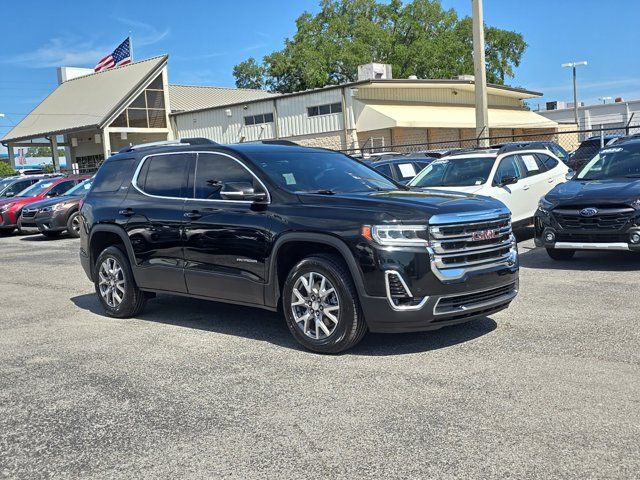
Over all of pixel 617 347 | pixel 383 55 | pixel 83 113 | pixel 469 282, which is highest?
pixel 383 55

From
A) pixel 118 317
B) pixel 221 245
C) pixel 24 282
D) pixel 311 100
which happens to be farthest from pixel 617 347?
pixel 311 100

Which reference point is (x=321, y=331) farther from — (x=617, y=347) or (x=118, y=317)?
(x=118, y=317)

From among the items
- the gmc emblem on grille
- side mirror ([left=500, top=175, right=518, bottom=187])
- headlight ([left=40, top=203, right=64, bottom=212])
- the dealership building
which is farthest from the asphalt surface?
the dealership building

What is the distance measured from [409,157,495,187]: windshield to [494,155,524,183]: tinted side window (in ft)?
0.54

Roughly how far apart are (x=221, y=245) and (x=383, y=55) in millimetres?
57405

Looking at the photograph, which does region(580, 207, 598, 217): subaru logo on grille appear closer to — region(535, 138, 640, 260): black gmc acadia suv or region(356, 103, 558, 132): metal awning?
region(535, 138, 640, 260): black gmc acadia suv

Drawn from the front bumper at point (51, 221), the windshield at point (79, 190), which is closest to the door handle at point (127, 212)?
the front bumper at point (51, 221)

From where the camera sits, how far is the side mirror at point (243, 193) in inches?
248

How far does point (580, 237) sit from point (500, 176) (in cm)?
275

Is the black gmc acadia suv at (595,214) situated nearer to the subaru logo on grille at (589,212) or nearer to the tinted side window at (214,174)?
the subaru logo on grille at (589,212)

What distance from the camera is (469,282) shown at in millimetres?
5719

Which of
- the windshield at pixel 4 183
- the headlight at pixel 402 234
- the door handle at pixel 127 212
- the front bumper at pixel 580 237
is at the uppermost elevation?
the windshield at pixel 4 183

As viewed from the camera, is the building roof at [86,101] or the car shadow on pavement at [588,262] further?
the building roof at [86,101]

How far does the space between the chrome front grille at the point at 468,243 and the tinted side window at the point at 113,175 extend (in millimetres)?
3838
